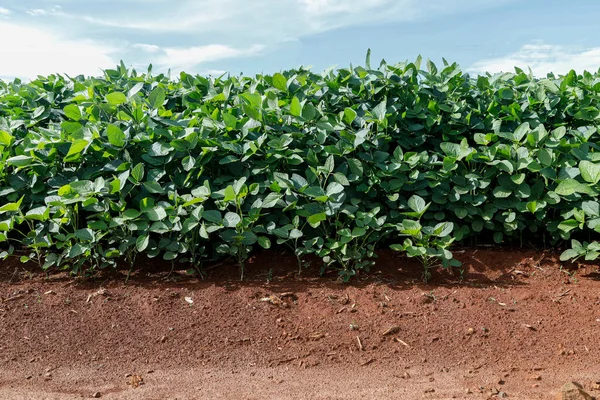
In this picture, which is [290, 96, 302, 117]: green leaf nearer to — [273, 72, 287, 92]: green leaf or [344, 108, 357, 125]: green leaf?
[344, 108, 357, 125]: green leaf

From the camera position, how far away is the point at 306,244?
3479 mm

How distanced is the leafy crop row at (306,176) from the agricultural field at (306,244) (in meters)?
0.02

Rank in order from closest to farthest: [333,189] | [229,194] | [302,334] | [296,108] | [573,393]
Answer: [573,393] → [302,334] → [229,194] → [333,189] → [296,108]

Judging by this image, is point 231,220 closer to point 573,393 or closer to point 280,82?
point 280,82

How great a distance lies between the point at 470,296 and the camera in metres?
3.35

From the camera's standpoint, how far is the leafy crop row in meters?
3.45

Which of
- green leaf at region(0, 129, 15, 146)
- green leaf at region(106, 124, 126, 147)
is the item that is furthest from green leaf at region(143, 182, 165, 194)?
green leaf at region(0, 129, 15, 146)

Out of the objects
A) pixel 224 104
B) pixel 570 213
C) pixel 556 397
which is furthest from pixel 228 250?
pixel 570 213

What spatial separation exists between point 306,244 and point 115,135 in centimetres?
127

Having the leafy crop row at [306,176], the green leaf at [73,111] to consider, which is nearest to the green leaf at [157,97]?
the leafy crop row at [306,176]

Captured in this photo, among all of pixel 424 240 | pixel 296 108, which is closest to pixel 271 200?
pixel 296 108

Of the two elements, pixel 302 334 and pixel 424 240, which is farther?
pixel 424 240

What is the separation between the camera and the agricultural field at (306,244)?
9.55 ft

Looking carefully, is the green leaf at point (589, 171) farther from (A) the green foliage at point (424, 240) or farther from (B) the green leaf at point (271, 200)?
(B) the green leaf at point (271, 200)
